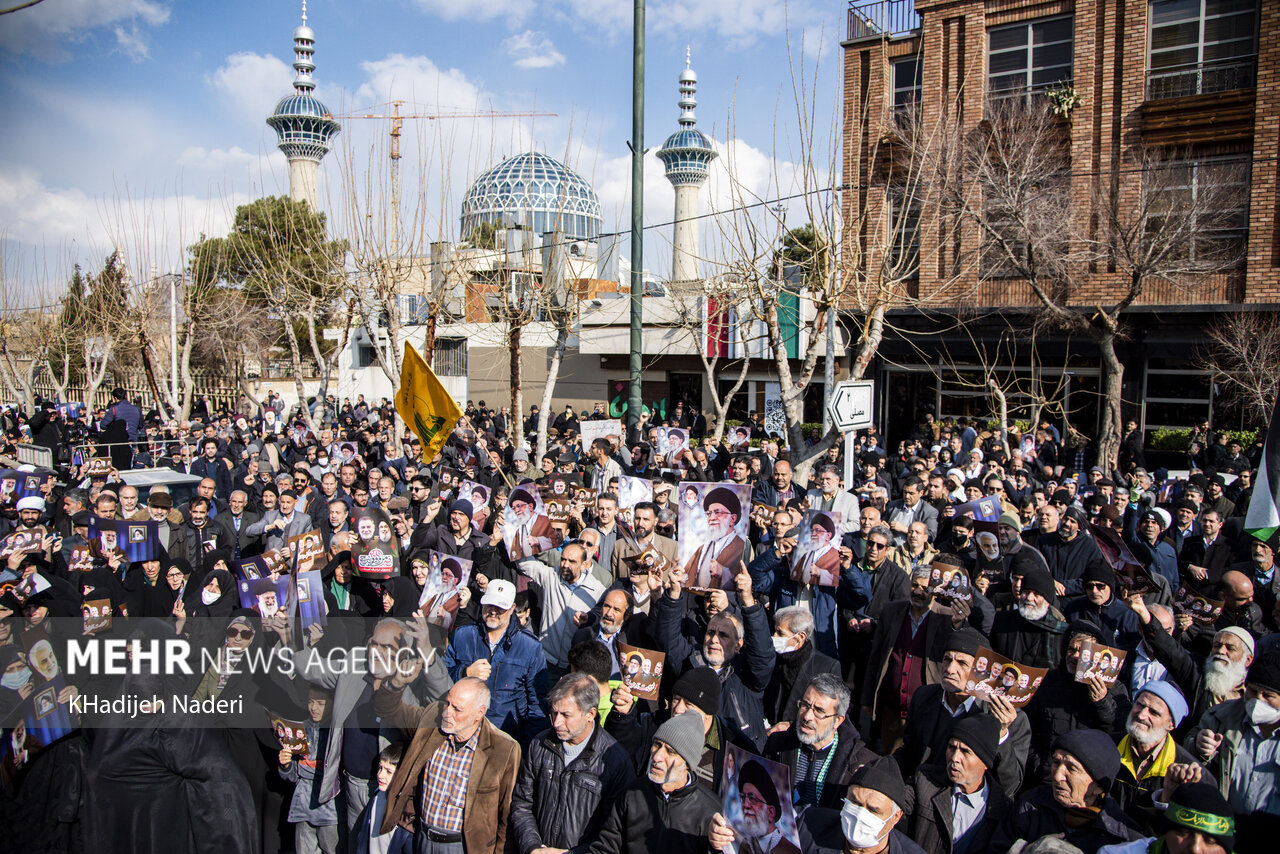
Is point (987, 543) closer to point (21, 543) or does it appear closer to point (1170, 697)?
point (1170, 697)

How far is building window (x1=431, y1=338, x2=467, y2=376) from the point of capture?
34.5 meters

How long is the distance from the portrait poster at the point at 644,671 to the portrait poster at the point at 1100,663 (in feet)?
6.72

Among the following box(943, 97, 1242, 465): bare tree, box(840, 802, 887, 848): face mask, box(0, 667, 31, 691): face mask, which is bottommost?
box(840, 802, 887, 848): face mask

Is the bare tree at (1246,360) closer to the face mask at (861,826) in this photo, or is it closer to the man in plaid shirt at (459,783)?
the face mask at (861,826)

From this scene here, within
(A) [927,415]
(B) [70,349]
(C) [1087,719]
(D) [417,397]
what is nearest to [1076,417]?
(A) [927,415]

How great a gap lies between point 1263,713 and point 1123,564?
2.01 m

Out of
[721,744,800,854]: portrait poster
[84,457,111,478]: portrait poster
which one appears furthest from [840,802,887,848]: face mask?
[84,457,111,478]: portrait poster

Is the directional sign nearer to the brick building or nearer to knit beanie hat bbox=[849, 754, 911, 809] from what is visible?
knit beanie hat bbox=[849, 754, 911, 809]

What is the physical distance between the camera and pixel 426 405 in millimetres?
9555

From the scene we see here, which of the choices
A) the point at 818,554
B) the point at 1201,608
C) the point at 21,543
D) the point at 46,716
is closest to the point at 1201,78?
the point at 1201,608

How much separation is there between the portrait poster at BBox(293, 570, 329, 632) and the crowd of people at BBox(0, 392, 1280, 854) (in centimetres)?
13

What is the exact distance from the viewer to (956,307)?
812 inches

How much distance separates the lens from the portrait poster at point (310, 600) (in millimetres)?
6190

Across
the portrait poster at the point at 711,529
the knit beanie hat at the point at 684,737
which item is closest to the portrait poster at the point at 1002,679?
the knit beanie hat at the point at 684,737
